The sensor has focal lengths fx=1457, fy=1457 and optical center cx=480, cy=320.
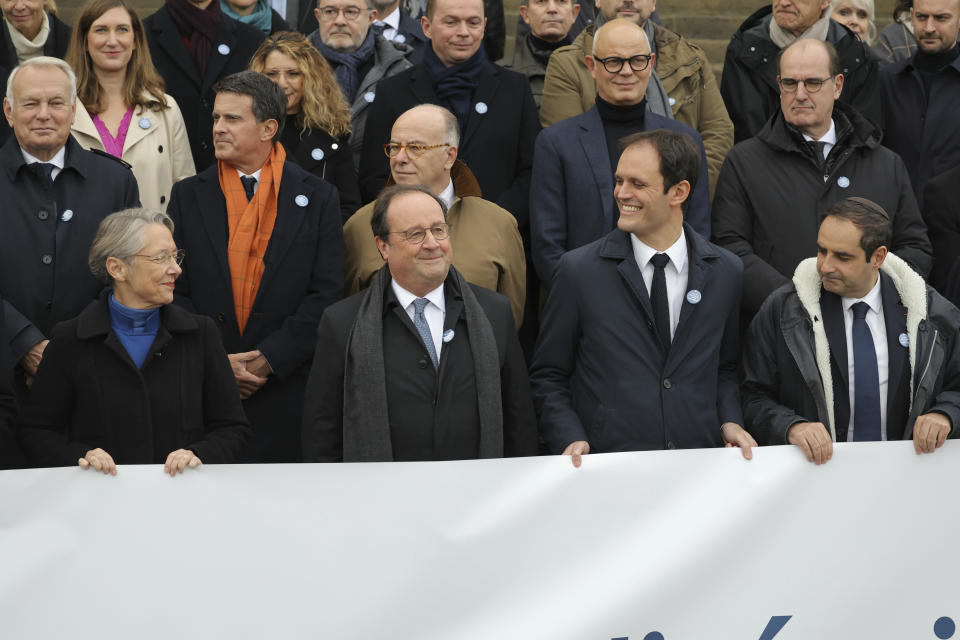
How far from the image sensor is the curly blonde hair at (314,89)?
6930 millimetres

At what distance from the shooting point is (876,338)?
17.7 ft

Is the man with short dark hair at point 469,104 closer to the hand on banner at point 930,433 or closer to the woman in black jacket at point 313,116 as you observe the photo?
the woman in black jacket at point 313,116

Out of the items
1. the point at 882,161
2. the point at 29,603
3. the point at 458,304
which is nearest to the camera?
the point at 29,603

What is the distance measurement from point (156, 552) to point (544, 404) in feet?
4.93

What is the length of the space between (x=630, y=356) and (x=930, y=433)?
1.09 m

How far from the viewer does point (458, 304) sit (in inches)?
212

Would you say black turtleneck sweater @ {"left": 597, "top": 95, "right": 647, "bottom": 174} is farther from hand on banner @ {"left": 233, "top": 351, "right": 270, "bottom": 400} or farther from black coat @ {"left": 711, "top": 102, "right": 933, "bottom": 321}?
hand on banner @ {"left": 233, "top": 351, "right": 270, "bottom": 400}

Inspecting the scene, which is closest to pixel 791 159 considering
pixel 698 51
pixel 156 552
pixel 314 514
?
pixel 698 51

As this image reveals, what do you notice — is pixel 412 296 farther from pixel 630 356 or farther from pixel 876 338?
pixel 876 338

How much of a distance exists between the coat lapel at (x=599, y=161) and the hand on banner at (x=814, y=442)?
1.72m

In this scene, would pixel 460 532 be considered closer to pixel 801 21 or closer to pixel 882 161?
pixel 882 161

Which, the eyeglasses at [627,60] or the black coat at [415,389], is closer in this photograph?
the black coat at [415,389]

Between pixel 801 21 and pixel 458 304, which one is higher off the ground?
pixel 801 21

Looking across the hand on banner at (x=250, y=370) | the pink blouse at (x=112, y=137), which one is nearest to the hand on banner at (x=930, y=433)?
Answer: the hand on banner at (x=250, y=370)
